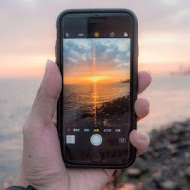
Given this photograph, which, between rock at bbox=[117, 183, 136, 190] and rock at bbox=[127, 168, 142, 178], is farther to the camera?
rock at bbox=[127, 168, 142, 178]

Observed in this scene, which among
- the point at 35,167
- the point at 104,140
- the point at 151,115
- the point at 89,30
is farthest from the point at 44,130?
the point at 151,115

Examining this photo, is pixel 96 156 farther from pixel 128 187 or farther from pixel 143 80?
pixel 128 187

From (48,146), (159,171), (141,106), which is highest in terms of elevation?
(141,106)

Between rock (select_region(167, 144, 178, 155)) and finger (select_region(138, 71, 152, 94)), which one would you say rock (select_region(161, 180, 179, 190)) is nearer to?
rock (select_region(167, 144, 178, 155))

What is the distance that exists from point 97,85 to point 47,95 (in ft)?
1.28

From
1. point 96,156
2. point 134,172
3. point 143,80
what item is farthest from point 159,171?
point 143,80

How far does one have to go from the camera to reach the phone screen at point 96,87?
2.76 metres

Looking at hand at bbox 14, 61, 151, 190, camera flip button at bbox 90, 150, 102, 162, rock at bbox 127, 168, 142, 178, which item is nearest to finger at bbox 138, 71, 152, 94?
hand at bbox 14, 61, 151, 190

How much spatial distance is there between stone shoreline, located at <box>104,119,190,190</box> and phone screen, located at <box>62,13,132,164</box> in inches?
117

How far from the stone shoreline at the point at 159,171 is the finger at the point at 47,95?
3.30 metres

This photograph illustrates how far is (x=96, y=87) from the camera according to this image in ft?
9.06

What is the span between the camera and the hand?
2.67m

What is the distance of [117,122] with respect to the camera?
2822 mm

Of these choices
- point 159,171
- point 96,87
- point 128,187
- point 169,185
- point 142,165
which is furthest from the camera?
point 142,165
